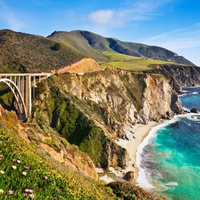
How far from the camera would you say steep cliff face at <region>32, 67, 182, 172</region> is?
202 feet

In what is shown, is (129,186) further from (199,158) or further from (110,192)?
(199,158)

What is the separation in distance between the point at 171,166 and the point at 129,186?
4255 centimetres

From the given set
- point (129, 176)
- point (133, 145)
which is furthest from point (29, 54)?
point (129, 176)

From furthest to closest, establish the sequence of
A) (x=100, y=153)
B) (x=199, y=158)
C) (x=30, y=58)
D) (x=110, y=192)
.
→ (x=30, y=58) → (x=199, y=158) → (x=100, y=153) → (x=110, y=192)

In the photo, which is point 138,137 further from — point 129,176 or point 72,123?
point 129,176

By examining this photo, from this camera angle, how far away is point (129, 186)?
2216 centimetres

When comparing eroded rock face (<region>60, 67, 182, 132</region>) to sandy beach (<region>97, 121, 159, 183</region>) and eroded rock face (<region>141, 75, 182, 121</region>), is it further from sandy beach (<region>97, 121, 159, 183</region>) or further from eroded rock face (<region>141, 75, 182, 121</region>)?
sandy beach (<region>97, 121, 159, 183</region>)

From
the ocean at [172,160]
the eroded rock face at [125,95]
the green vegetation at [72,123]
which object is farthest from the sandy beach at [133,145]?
the green vegetation at [72,123]

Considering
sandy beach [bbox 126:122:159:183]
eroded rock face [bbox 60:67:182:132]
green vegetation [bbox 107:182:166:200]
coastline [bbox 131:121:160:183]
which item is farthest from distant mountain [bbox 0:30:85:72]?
green vegetation [bbox 107:182:166:200]

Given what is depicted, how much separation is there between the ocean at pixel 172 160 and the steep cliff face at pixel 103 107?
25.5ft

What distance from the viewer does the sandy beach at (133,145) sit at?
5422 centimetres

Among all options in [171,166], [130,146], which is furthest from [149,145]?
[171,166]

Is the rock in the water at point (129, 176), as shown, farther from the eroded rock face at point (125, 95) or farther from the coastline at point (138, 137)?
the eroded rock face at point (125, 95)

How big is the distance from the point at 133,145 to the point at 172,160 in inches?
530
